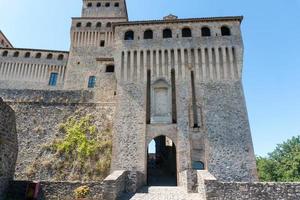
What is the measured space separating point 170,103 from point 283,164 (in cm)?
2269

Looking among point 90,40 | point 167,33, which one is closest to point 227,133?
point 167,33

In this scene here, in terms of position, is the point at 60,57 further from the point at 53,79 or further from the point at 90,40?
the point at 90,40

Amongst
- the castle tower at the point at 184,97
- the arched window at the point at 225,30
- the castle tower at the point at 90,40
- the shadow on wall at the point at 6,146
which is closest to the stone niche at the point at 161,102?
the castle tower at the point at 184,97

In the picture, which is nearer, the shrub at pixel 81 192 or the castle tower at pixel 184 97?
the shrub at pixel 81 192

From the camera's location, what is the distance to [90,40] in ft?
101

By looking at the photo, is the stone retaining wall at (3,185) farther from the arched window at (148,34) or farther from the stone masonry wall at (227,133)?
the arched window at (148,34)

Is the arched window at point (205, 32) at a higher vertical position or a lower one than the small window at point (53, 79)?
lower

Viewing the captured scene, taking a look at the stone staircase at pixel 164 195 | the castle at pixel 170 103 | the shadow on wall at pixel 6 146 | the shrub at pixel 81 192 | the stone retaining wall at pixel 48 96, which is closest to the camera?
the shadow on wall at pixel 6 146

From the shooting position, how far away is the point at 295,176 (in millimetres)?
26938

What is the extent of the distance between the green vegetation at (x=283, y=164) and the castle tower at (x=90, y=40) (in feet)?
84.1

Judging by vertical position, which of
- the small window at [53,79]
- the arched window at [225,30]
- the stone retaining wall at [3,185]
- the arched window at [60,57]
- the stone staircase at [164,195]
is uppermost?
the arched window at [60,57]

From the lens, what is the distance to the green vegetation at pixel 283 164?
27.2 metres

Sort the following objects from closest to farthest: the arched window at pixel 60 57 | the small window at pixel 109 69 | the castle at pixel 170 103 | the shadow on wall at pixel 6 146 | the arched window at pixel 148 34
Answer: the shadow on wall at pixel 6 146 < the castle at pixel 170 103 < the arched window at pixel 148 34 < the small window at pixel 109 69 < the arched window at pixel 60 57

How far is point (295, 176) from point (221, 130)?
18330 mm
